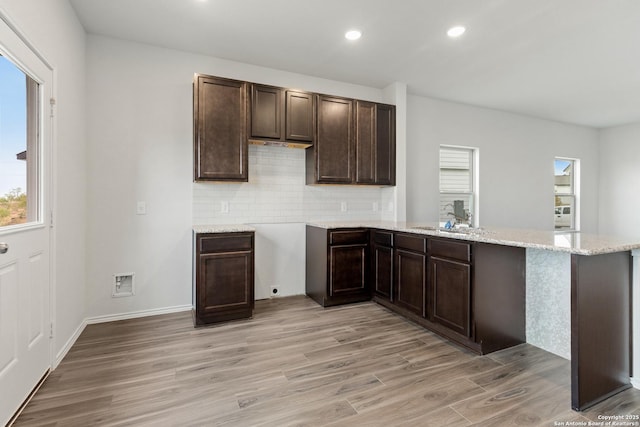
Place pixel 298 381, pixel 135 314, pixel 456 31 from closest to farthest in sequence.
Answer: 1. pixel 298 381
2. pixel 456 31
3. pixel 135 314

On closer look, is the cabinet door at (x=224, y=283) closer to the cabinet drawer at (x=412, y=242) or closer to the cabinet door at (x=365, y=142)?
the cabinet drawer at (x=412, y=242)

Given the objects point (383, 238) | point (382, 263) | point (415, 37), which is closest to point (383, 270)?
point (382, 263)

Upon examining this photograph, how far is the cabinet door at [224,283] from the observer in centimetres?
301

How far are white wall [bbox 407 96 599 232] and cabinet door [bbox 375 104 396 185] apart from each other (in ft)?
1.87

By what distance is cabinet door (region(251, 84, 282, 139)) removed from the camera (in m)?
3.49

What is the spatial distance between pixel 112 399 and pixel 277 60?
353cm

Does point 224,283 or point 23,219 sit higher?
point 23,219

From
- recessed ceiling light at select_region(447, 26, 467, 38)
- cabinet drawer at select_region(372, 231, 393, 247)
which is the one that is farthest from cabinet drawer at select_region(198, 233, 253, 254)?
recessed ceiling light at select_region(447, 26, 467, 38)

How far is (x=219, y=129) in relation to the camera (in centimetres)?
330

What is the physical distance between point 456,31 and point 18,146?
11.8ft

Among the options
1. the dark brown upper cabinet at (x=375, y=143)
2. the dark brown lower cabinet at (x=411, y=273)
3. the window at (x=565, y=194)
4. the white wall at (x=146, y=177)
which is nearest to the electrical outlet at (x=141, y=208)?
the white wall at (x=146, y=177)

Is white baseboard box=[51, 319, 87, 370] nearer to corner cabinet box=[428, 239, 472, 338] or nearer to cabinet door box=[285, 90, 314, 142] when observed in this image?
cabinet door box=[285, 90, 314, 142]

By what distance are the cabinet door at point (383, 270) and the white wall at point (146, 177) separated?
5.33 ft

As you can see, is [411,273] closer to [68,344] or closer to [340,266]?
[340,266]
